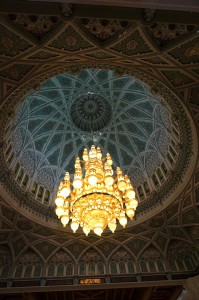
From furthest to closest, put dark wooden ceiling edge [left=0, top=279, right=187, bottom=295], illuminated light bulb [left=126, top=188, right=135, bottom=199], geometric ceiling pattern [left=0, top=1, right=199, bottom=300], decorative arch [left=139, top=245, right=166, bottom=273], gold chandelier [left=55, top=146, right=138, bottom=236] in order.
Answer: decorative arch [left=139, top=245, right=166, bottom=273], dark wooden ceiling edge [left=0, top=279, right=187, bottom=295], illuminated light bulb [left=126, top=188, right=135, bottom=199], gold chandelier [left=55, top=146, right=138, bottom=236], geometric ceiling pattern [left=0, top=1, right=199, bottom=300]

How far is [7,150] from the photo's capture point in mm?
12555

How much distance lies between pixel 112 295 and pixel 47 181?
636 centimetres

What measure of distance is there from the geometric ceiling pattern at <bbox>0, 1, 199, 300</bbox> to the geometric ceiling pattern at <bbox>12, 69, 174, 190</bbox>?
2.2 inches

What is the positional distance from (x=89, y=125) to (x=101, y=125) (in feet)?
2.20

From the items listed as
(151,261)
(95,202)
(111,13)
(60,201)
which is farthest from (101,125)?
(111,13)

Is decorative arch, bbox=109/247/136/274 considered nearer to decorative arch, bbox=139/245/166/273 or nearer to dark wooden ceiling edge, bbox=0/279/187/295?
Result: decorative arch, bbox=139/245/166/273

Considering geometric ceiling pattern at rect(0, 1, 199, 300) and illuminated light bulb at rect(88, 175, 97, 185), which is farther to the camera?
illuminated light bulb at rect(88, 175, 97, 185)

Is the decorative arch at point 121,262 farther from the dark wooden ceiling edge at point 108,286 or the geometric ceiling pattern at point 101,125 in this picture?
the dark wooden ceiling edge at point 108,286

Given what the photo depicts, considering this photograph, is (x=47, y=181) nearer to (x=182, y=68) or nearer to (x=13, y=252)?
(x=13, y=252)

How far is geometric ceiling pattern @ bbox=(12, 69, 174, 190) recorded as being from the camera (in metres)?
14.5

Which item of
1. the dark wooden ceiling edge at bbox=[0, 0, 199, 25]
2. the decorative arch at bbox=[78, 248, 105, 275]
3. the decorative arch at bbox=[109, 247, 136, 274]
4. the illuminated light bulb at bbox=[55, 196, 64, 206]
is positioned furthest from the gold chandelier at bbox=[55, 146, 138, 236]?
the decorative arch at bbox=[109, 247, 136, 274]

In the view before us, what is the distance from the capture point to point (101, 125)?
16.3m

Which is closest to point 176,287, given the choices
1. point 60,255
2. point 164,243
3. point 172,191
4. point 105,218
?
point 164,243

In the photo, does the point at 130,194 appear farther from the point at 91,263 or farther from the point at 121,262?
the point at 91,263
